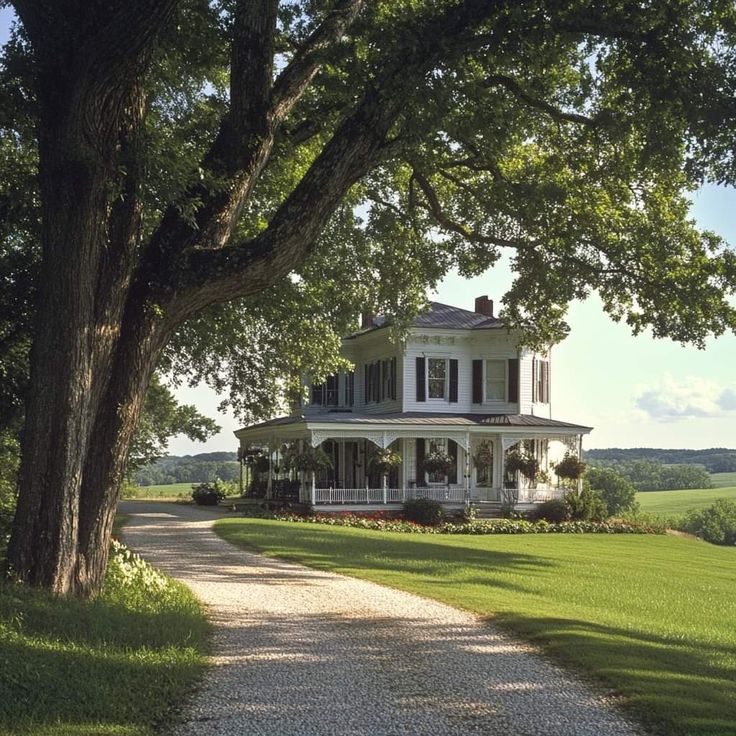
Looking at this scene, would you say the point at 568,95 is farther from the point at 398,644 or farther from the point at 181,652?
the point at 181,652

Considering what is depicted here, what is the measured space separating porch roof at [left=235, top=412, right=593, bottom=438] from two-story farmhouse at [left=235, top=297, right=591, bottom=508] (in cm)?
4

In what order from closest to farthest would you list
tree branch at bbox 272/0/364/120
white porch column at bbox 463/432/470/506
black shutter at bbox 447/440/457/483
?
tree branch at bbox 272/0/364/120 → white porch column at bbox 463/432/470/506 → black shutter at bbox 447/440/457/483

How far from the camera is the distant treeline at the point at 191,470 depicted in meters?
95.9

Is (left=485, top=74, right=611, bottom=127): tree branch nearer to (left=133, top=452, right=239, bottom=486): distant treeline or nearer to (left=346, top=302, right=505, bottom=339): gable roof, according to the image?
(left=346, top=302, right=505, bottom=339): gable roof

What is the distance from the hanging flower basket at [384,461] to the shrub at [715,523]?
3433 cm

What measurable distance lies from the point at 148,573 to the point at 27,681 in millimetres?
5408

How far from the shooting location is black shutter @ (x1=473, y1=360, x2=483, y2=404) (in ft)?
114

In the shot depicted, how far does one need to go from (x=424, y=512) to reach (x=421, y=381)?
584cm

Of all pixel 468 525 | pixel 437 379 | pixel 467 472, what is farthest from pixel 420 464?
pixel 468 525

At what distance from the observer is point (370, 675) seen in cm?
774

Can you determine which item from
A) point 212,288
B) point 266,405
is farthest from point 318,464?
point 212,288

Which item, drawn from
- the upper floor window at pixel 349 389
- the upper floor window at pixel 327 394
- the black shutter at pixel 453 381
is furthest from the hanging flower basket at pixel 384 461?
→ the upper floor window at pixel 327 394

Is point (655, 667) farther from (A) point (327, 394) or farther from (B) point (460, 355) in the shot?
(A) point (327, 394)

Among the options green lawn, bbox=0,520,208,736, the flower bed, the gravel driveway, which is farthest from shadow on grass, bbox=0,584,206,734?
the flower bed
